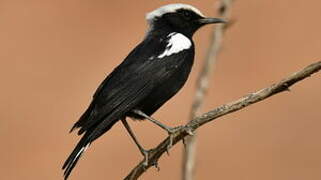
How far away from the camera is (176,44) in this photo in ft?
27.2

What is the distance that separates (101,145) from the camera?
629 inches

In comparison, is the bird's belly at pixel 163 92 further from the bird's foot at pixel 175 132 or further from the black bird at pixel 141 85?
the bird's foot at pixel 175 132

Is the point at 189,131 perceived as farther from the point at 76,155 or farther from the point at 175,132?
the point at 76,155

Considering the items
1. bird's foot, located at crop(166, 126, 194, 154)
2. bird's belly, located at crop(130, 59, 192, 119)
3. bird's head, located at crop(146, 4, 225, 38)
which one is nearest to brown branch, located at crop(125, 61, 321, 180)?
bird's foot, located at crop(166, 126, 194, 154)

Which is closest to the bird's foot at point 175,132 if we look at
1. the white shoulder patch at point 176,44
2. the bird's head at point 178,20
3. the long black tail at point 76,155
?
the long black tail at point 76,155

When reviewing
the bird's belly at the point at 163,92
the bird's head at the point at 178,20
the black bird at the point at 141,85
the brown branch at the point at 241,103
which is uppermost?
the bird's head at the point at 178,20

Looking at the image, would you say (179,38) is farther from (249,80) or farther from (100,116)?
(249,80)

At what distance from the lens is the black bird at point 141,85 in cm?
755

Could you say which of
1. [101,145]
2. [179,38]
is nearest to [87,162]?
[101,145]

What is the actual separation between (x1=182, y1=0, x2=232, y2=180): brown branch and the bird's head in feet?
4.03

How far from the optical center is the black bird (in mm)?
7555

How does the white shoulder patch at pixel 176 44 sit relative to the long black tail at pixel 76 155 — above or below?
above

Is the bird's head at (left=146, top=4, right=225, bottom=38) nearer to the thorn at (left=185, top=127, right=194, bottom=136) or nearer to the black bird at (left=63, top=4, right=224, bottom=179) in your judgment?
the black bird at (left=63, top=4, right=224, bottom=179)

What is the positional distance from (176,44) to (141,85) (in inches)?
24.6
